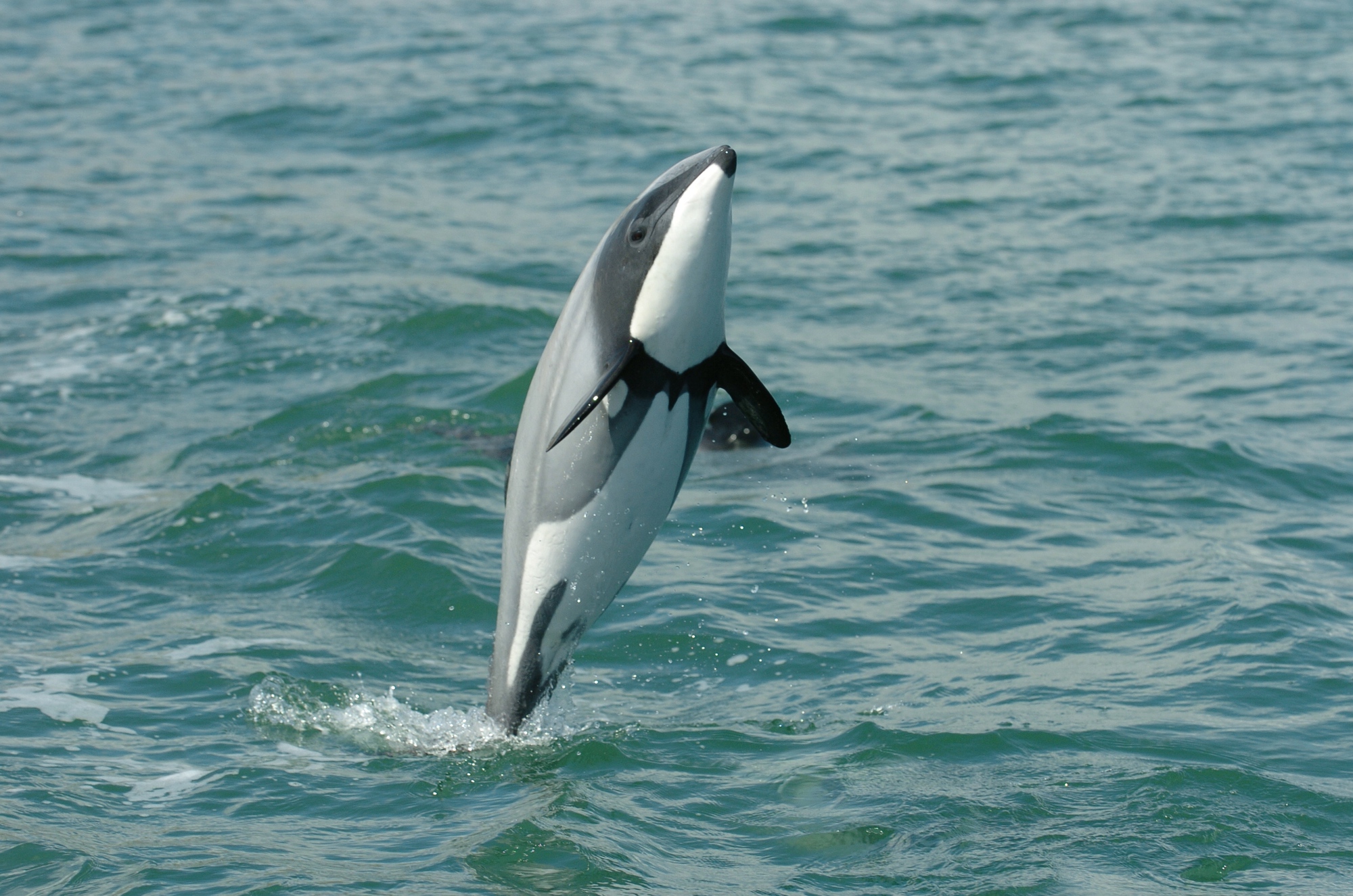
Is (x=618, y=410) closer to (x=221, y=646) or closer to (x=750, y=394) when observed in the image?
(x=750, y=394)

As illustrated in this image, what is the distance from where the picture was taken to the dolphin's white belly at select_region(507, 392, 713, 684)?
245 inches

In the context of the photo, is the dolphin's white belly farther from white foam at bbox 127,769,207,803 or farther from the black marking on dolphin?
white foam at bbox 127,769,207,803

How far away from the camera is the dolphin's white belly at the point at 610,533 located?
20.4ft

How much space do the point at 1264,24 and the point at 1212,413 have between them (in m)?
17.6

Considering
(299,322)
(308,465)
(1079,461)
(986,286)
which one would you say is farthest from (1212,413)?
(299,322)

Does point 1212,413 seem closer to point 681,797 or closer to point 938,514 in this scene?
point 938,514

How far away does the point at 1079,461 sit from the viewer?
11742 mm

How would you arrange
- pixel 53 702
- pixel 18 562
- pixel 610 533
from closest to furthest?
pixel 610 533 < pixel 53 702 < pixel 18 562

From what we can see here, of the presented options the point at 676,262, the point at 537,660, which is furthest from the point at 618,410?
the point at 537,660

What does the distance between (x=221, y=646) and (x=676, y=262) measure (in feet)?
14.2

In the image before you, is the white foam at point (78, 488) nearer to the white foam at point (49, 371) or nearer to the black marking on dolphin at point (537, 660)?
the white foam at point (49, 371)

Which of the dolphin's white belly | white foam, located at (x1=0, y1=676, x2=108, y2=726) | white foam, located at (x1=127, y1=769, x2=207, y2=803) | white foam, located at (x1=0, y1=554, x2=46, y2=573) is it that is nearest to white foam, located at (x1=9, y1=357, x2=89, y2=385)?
white foam, located at (x1=0, y1=554, x2=46, y2=573)

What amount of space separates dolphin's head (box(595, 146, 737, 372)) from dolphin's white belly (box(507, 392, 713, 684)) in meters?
0.30

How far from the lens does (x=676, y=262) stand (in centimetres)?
579
